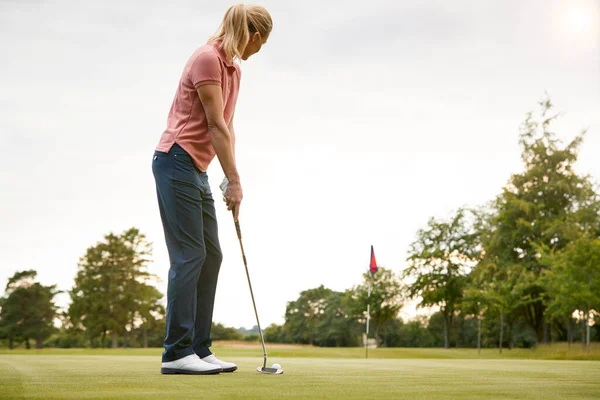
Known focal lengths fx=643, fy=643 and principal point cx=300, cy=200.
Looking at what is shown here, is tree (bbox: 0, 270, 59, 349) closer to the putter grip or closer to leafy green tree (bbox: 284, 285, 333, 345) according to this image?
leafy green tree (bbox: 284, 285, 333, 345)

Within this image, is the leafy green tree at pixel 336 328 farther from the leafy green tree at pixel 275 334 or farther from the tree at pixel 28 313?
the tree at pixel 28 313

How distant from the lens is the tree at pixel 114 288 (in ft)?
160

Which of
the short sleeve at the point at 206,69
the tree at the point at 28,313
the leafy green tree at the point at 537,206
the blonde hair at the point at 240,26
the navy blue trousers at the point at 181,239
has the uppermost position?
the leafy green tree at the point at 537,206

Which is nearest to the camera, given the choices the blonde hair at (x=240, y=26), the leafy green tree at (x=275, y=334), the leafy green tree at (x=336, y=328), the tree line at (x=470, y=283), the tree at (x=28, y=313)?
the blonde hair at (x=240, y=26)

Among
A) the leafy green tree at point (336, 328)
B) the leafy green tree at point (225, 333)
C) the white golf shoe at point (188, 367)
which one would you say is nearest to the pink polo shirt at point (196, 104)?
the white golf shoe at point (188, 367)

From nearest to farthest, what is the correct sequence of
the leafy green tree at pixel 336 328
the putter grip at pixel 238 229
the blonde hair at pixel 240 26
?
the blonde hair at pixel 240 26
the putter grip at pixel 238 229
the leafy green tree at pixel 336 328

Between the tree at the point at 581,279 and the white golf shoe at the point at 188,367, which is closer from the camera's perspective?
the white golf shoe at the point at 188,367

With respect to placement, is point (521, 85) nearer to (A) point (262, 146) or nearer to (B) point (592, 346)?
(A) point (262, 146)

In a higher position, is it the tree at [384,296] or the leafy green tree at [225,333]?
the tree at [384,296]

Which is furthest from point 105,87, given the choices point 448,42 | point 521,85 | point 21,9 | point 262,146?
point 521,85

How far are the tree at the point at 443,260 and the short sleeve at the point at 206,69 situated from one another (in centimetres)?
4660

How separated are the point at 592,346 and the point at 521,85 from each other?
21.1 m

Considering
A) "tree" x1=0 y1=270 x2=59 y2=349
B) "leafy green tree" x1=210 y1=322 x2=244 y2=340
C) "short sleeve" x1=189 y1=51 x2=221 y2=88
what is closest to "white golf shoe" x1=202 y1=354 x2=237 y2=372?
"short sleeve" x1=189 y1=51 x2=221 y2=88

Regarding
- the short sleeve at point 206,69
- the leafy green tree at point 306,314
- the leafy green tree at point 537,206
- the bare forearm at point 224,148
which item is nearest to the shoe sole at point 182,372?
the bare forearm at point 224,148
